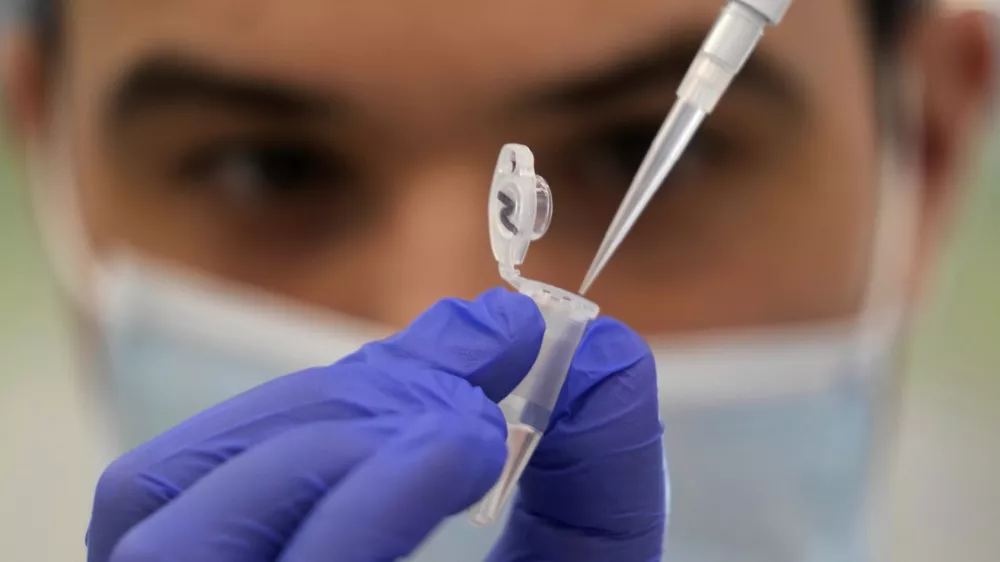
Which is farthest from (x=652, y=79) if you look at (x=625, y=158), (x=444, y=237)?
(x=444, y=237)

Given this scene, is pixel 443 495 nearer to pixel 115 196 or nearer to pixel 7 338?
pixel 115 196

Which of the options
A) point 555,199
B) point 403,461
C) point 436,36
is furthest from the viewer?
point 555,199

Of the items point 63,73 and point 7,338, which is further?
point 7,338

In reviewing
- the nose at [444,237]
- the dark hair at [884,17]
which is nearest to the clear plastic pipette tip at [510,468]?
the nose at [444,237]

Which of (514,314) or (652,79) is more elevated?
(652,79)

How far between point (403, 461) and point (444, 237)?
378 millimetres

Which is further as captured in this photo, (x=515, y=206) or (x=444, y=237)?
(x=444, y=237)

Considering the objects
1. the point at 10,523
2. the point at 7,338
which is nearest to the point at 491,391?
the point at 10,523

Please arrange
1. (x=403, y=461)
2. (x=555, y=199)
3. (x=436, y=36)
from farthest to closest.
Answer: (x=555, y=199), (x=436, y=36), (x=403, y=461)

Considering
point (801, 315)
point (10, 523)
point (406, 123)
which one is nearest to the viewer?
point (406, 123)

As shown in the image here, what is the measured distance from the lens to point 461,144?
71 cm

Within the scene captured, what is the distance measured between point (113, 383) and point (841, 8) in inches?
36.2

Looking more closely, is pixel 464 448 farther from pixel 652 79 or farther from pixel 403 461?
pixel 652 79

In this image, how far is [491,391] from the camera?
43cm
